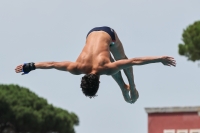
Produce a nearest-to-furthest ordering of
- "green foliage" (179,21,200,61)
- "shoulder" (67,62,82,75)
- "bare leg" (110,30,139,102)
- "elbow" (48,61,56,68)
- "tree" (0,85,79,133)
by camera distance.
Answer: "shoulder" (67,62,82,75), "elbow" (48,61,56,68), "bare leg" (110,30,139,102), "green foliage" (179,21,200,61), "tree" (0,85,79,133)

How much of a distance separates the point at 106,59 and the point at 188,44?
39699 millimetres

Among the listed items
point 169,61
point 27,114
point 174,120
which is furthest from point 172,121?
point 169,61

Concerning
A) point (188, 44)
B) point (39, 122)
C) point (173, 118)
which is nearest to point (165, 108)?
point (173, 118)

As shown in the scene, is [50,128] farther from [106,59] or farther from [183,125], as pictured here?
[106,59]

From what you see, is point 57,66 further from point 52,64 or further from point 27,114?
point 27,114

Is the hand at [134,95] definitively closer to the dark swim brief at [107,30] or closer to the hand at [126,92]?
→ the hand at [126,92]

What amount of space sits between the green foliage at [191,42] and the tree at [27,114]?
1112 centimetres

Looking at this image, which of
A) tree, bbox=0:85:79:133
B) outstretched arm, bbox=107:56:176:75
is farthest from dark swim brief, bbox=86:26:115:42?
tree, bbox=0:85:79:133

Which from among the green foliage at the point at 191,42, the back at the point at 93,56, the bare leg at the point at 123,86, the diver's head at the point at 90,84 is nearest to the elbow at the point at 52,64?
the back at the point at 93,56

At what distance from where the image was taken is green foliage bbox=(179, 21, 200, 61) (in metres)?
55.1

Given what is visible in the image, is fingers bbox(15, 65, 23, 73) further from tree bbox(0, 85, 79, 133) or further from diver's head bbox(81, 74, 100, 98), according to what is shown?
tree bbox(0, 85, 79, 133)

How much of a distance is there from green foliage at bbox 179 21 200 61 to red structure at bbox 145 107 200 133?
22.9 ft

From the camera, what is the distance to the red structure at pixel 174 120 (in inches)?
1922

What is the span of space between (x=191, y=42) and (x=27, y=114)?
485 inches
